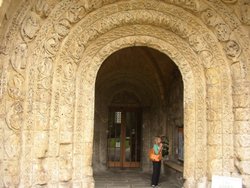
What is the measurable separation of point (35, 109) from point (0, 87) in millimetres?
631

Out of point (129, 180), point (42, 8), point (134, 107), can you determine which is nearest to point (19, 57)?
point (42, 8)

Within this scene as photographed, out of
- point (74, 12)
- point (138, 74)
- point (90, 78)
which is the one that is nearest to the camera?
point (74, 12)

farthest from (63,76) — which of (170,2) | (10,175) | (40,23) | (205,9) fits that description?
(205,9)

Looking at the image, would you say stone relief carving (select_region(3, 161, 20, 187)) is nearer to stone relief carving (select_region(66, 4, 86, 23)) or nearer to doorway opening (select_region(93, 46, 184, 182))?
stone relief carving (select_region(66, 4, 86, 23))

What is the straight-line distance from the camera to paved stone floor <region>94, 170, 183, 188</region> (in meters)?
6.89

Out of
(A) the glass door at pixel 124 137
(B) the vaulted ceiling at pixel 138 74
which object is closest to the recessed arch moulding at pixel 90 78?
(B) the vaulted ceiling at pixel 138 74

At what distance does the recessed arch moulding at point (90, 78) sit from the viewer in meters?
4.54

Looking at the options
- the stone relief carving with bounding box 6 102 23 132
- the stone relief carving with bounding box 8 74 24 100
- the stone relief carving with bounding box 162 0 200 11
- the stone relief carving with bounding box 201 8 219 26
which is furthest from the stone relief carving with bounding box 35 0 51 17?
the stone relief carving with bounding box 201 8 219 26

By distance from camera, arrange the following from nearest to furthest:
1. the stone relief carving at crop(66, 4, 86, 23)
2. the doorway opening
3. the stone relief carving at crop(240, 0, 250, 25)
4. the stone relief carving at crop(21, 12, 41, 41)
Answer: the stone relief carving at crop(21, 12, 41, 41) → the stone relief carving at crop(240, 0, 250, 25) → the stone relief carving at crop(66, 4, 86, 23) → the doorway opening

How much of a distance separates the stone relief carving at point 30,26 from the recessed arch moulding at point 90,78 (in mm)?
16

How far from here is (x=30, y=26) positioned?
15.2 feet

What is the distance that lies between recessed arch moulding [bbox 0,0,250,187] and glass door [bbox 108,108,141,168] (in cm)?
426

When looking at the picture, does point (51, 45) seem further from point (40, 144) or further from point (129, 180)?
point (129, 180)

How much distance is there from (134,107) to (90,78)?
4352 millimetres
